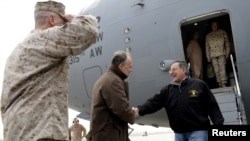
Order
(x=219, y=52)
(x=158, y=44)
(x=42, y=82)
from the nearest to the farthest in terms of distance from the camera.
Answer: (x=42, y=82) → (x=158, y=44) → (x=219, y=52)

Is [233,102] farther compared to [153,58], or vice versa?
[153,58]

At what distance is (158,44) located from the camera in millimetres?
6070

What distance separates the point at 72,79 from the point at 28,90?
5.69m

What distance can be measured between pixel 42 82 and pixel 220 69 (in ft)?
14.2

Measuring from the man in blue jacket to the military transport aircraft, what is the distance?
0.99 metres

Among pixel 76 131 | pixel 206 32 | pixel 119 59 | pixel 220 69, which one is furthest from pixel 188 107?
pixel 76 131

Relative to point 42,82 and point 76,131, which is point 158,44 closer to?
point 42,82

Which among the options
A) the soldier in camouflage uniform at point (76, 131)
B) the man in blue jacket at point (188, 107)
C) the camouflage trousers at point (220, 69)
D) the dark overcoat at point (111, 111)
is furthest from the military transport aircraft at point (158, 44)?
the soldier in camouflage uniform at point (76, 131)

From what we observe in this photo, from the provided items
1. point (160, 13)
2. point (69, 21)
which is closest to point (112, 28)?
point (160, 13)

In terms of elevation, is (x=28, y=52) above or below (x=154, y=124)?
above

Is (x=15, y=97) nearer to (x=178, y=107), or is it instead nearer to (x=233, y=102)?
(x=178, y=107)

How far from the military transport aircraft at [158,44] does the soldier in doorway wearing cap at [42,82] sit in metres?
3.24

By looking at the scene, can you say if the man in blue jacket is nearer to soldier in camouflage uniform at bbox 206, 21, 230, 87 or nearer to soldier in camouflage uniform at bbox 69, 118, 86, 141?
soldier in camouflage uniform at bbox 206, 21, 230, 87

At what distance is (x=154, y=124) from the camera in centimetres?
753
